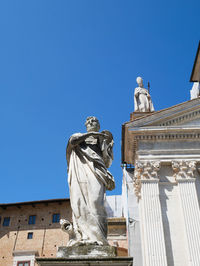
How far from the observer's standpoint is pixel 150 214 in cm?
1472

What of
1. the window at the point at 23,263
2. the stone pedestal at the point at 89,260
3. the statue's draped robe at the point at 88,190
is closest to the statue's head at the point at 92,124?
the statue's draped robe at the point at 88,190

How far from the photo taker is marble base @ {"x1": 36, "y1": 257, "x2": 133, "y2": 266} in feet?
14.0

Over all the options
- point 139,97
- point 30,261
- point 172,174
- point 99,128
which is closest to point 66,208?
point 30,261

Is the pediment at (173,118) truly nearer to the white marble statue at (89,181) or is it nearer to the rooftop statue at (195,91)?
the white marble statue at (89,181)

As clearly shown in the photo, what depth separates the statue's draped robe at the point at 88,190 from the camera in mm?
4965

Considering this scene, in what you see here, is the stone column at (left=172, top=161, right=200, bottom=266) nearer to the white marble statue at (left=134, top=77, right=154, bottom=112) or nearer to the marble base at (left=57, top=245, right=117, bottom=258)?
the white marble statue at (left=134, top=77, right=154, bottom=112)

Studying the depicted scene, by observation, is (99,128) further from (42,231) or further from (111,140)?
(42,231)

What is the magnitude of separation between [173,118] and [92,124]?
39.2 ft

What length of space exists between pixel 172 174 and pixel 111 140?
35.0 ft

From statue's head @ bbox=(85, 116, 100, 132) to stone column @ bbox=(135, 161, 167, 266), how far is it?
29.7ft

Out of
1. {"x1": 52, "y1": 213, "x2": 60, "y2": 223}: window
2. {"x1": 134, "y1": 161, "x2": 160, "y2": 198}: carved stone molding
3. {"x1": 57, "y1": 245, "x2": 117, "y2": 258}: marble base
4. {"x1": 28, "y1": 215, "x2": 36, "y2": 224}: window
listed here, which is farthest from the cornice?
{"x1": 28, "y1": 215, "x2": 36, "y2": 224}: window

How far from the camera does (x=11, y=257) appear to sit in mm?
35344

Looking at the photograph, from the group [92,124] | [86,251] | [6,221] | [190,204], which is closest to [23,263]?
[6,221]

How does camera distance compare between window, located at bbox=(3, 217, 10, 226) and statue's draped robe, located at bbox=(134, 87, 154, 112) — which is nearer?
statue's draped robe, located at bbox=(134, 87, 154, 112)
